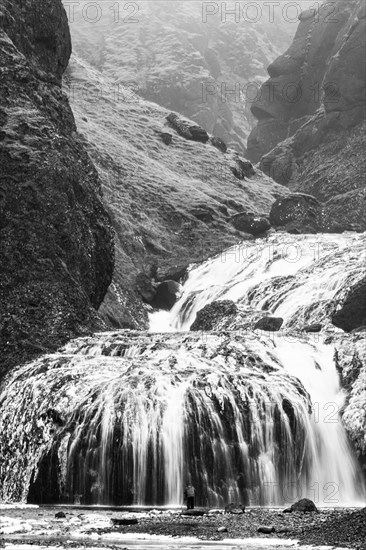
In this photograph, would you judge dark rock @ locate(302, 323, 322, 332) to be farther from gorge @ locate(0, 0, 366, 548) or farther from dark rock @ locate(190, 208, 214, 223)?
dark rock @ locate(190, 208, 214, 223)

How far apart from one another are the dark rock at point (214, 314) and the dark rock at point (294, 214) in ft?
131

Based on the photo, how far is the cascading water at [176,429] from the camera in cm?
3416

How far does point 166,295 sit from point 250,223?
26168 mm

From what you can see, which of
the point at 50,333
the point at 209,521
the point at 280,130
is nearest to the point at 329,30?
the point at 280,130

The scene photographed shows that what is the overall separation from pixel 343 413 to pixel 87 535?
18.4 m

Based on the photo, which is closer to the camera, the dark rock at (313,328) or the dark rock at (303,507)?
the dark rock at (303,507)

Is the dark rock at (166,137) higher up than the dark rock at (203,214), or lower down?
higher up

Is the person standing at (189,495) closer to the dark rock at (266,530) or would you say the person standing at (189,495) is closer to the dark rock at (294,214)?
the dark rock at (266,530)

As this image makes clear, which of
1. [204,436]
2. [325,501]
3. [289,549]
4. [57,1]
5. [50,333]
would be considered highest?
[57,1]

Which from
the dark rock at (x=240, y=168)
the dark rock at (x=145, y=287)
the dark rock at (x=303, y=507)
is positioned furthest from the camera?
the dark rock at (x=240, y=168)

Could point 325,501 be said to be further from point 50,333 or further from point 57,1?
point 57,1

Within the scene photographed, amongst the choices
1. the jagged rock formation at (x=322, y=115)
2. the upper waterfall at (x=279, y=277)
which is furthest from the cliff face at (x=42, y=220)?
the jagged rock formation at (x=322, y=115)

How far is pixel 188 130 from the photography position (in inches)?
5605

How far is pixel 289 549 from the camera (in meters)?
20.7
